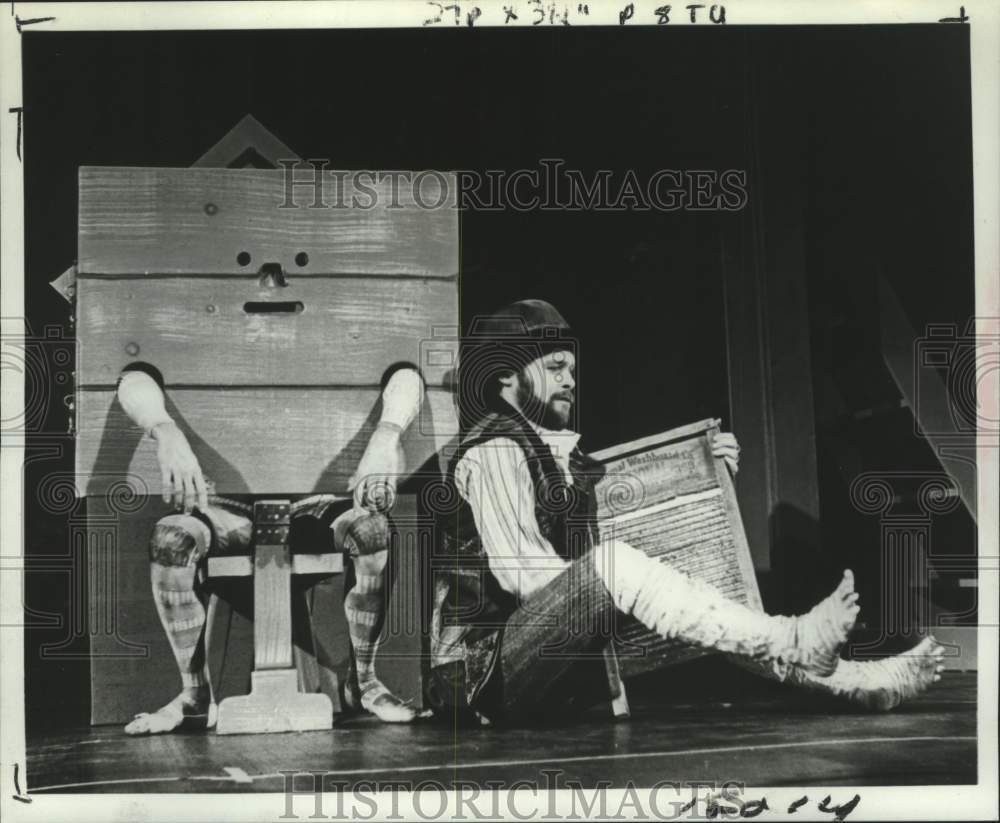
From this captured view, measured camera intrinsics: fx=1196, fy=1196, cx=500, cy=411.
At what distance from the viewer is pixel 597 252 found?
428 cm

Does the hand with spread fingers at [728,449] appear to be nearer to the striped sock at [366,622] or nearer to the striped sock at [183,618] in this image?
the striped sock at [366,622]

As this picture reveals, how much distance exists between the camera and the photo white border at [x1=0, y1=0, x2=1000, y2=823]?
415 cm

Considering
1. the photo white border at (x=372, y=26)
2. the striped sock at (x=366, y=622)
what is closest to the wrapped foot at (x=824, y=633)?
the photo white border at (x=372, y=26)

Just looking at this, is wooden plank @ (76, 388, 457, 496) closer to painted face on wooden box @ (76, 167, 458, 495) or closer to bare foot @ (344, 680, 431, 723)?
painted face on wooden box @ (76, 167, 458, 495)

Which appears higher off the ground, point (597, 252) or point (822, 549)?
point (597, 252)

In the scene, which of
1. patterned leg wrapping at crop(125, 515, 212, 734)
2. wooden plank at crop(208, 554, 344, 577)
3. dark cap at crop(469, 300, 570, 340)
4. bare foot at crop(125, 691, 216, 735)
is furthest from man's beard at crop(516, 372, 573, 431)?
bare foot at crop(125, 691, 216, 735)

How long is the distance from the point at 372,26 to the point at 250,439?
5.05ft

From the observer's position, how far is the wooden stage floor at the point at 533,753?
4102 mm

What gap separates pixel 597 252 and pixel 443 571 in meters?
1.26

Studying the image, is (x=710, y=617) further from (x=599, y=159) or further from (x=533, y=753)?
(x=599, y=159)

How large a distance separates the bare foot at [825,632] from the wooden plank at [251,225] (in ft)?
5.81

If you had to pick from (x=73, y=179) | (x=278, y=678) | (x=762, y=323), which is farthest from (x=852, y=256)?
(x=73, y=179)

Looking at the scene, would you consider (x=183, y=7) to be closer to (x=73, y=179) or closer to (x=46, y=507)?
(x=73, y=179)

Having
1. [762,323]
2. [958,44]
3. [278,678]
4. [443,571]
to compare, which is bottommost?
[278,678]
